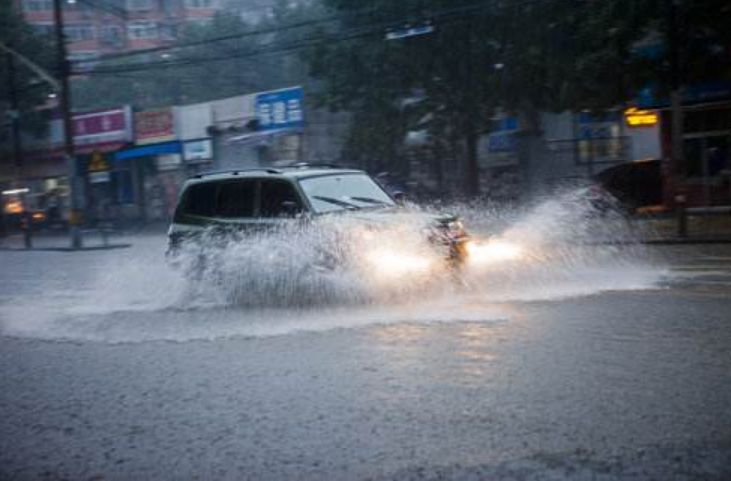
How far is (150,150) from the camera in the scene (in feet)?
126

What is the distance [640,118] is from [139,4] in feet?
207

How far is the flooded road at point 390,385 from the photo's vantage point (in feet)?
16.1

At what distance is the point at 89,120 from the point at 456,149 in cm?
2015

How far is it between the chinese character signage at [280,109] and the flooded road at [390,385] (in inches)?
874

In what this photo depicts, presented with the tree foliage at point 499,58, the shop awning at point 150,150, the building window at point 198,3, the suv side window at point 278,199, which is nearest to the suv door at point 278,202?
the suv side window at point 278,199

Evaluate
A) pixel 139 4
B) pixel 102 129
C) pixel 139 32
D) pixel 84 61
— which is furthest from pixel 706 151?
pixel 139 4

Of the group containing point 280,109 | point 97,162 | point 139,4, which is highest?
point 139,4

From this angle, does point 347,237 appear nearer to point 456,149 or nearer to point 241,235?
point 241,235

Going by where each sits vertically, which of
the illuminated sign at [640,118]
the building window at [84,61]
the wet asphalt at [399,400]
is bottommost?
the wet asphalt at [399,400]

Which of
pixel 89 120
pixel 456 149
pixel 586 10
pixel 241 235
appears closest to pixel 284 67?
pixel 89 120

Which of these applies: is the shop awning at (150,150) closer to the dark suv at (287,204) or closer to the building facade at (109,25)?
the dark suv at (287,204)

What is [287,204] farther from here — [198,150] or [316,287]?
[198,150]

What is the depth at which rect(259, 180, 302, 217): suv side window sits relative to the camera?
10805 millimetres

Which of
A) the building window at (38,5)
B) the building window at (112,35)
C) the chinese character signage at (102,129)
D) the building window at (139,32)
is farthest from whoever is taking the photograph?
the building window at (112,35)
